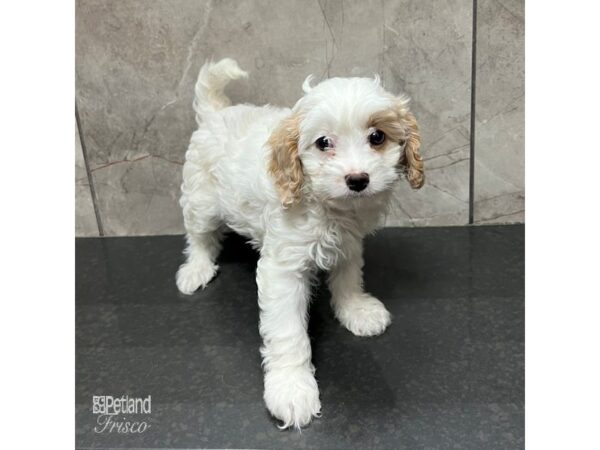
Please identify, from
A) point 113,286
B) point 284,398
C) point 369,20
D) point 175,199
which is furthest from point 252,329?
point 369,20

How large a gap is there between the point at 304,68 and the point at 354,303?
131cm

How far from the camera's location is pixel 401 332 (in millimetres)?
2221

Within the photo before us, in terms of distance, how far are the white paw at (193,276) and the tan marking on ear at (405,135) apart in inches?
51.4

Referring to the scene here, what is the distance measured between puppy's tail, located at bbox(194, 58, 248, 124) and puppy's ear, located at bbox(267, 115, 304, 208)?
801 millimetres

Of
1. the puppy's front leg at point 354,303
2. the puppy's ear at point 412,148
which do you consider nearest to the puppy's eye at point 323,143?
the puppy's ear at point 412,148

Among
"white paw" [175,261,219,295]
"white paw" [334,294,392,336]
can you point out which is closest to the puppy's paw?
"white paw" [334,294,392,336]

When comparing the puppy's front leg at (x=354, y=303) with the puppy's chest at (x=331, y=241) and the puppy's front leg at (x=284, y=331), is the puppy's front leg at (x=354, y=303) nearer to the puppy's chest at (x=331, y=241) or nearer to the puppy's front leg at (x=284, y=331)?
the puppy's chest at (x=331, y=241)

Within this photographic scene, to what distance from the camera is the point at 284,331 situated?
6.26 feet

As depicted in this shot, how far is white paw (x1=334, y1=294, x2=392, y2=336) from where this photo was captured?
2219 millimetres

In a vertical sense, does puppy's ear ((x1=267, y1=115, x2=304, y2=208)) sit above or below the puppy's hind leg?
above

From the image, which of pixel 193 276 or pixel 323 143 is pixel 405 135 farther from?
pixel 193 276

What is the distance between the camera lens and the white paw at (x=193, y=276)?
2.62 metres

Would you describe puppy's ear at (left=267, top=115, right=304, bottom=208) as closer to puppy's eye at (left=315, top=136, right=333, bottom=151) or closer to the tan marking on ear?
puppy's eye at (left=315, top=136, right=333, bottom=151)

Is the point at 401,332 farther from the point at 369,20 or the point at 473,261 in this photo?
the point at 369,20
